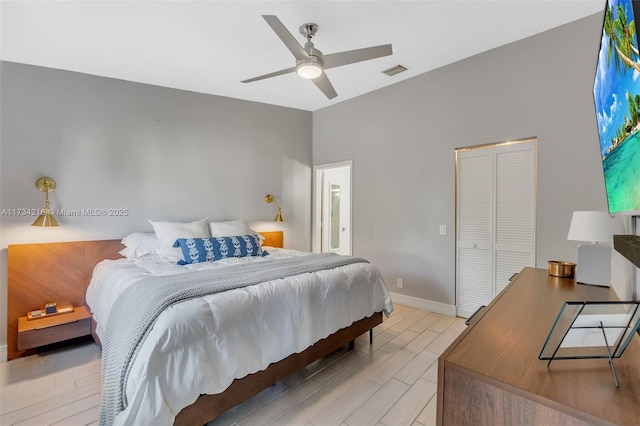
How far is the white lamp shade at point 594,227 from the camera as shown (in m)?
1.70

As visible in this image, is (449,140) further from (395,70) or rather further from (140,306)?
(140,306)

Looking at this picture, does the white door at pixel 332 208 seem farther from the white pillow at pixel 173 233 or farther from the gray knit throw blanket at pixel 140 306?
the gray knit throw blanket at pixel 140 306

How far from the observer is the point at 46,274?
275cm

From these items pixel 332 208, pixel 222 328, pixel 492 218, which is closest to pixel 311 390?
pixel 222 328

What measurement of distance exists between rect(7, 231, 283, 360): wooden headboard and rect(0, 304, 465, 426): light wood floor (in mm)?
428

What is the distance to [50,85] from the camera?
Result: 284cm

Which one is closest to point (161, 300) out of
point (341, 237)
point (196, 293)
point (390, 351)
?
point (196, 293)

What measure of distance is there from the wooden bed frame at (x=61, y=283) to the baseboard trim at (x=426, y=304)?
1079 millimetres

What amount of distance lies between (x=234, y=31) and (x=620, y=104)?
2.64 m

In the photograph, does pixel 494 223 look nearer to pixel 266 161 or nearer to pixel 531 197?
pixel 531 197

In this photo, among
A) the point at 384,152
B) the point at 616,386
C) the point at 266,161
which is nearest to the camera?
the point at 616,386

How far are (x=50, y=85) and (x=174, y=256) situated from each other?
2.04m

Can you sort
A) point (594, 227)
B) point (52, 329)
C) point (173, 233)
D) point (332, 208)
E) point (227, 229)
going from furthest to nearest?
point (332, 208), point (227, 229), point (173, 233), point (52, 329), point (594, 227)

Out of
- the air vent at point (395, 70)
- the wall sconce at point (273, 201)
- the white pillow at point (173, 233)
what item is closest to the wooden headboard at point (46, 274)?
the white pillow at point (173, 233)
